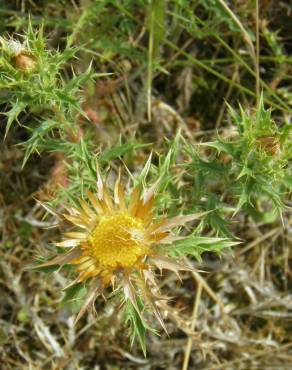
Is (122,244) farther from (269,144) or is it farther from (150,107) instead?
(150,107)

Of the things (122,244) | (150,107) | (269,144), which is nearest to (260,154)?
(269,144)

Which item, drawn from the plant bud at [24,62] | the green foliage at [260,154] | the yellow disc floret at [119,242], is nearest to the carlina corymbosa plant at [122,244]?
the yellow disc floret at [119,242]

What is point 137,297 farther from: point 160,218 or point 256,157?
point 256,157

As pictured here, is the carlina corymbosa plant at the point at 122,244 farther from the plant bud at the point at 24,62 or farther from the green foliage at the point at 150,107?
the plant bud at the point at 24,62

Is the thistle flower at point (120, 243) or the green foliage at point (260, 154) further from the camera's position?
the green foliage at point (260, 154)

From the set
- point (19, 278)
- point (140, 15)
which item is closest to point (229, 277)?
point (19, 278)

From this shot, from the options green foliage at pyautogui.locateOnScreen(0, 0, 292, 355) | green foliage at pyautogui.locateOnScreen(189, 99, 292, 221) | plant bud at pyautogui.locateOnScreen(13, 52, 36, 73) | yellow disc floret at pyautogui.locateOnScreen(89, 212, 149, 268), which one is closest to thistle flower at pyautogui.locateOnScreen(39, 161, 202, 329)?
yellow disc floret at pyautogui.locateOnScreen(89, 212, 149, 268)
